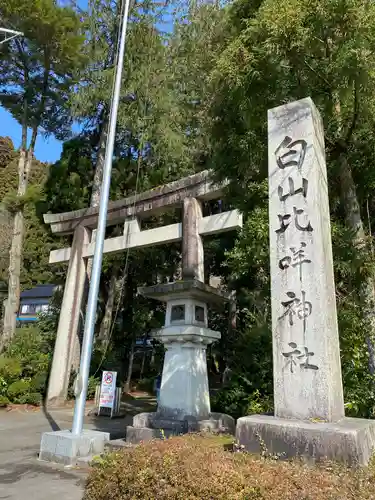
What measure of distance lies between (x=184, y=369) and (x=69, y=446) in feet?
9.25

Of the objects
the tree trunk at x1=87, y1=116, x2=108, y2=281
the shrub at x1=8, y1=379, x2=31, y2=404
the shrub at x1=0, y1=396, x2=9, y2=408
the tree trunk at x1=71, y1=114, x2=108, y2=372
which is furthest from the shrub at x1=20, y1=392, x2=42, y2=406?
the tree trunk at x1=87, y1=116, x2=108, y2=281

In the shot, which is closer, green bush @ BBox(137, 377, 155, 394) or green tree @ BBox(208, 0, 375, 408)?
green tree @ BBox(208, 0, 375, 408)

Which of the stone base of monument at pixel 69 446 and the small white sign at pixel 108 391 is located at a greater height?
the small white sign at pixel 108 391

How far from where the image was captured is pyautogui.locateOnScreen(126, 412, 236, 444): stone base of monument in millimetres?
7434

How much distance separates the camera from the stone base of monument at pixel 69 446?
19.7 ft

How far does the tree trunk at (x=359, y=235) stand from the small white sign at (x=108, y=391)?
7594 millimetres

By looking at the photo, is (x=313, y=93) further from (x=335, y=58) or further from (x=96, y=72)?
(x=96, y=72)

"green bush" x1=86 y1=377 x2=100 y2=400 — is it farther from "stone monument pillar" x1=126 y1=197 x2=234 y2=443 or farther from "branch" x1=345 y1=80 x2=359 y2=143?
"branch" x1=345 y1=80 x2=359 y2=143

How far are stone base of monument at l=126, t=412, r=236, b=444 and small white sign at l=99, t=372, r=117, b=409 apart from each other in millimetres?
3718

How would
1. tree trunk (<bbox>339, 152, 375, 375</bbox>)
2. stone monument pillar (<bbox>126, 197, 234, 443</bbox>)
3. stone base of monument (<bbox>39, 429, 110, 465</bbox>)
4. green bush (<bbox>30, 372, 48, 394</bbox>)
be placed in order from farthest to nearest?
green bush (<bbox>30, 372, 48, 394</bbox>) < stone monument pillar (<bbox>126, 197, 234, 443</bbox>) < stone base of monument (<bbox>39, 429, 110, 465</bbox>) < tree trunk (<bbox>339, 152, 375, 375</bbox>)

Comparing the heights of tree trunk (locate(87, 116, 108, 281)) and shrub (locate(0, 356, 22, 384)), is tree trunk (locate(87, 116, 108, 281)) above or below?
above

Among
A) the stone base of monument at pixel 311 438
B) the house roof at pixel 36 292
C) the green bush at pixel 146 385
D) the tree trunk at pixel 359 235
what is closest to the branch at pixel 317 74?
the tree trunk at pixel 359 235

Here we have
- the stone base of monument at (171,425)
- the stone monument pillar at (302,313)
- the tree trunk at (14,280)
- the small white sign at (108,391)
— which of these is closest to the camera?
the stone monument pillar at (302,313)

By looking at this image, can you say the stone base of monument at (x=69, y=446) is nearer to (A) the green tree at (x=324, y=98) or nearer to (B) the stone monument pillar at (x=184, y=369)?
(B) the stone monument pillar at (x=184, y=369)
